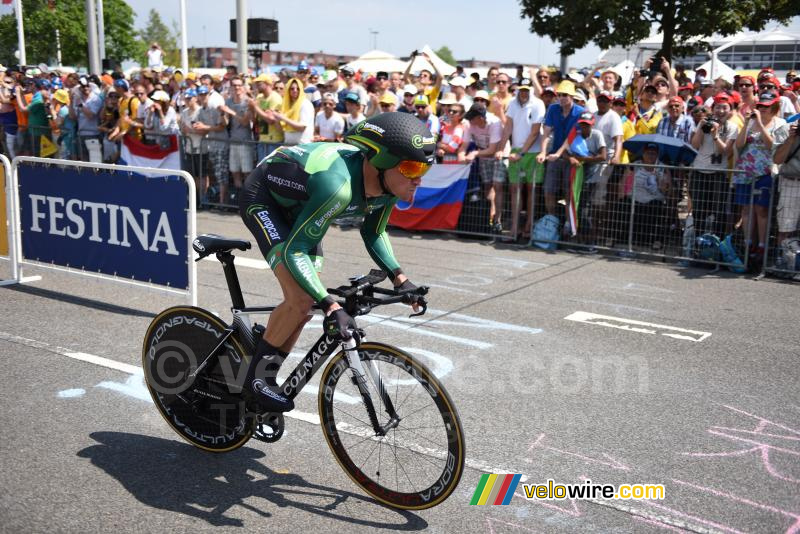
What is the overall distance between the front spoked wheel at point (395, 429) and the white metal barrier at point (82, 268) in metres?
3.38

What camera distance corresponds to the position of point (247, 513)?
151 inches

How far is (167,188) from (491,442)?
4.01 metres

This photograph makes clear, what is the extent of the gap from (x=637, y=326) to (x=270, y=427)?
168 inches

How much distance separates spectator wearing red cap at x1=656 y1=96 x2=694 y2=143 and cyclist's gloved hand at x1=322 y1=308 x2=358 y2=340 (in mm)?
8788

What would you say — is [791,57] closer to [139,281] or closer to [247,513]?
[139,281]

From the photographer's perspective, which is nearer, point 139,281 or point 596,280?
point 139,281

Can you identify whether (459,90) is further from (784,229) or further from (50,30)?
(50,30)

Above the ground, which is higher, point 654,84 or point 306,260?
point 654,84

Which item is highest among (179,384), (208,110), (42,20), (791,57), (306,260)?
(42,20)

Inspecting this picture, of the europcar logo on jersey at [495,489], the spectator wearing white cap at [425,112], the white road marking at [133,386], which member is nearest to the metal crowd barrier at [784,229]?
the spectator wearing white cap at [425,112]

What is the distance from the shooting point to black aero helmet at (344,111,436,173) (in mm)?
3580

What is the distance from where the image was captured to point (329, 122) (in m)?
13.0

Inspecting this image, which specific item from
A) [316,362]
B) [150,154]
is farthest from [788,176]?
[150,154]

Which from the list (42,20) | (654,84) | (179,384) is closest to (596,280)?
(654,84)
